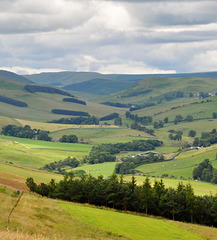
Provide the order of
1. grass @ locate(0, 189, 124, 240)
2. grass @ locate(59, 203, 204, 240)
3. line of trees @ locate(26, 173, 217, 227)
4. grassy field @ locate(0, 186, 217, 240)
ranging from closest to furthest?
grass @ locate(0, 189, 124, 240), grassy field @ locate(0, 186, 217, 240), grass @ locate(59, 203, 204, 240), line of trees @ locate(26, 173, 217, 227)

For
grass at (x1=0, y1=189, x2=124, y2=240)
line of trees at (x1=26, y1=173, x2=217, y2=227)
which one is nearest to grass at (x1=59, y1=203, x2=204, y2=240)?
grass at (x1=0, y1=189, x2=124, y2=240)

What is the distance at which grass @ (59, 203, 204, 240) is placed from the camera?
208 ft

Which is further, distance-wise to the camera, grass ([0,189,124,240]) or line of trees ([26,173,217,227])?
line of trees ([26,173,217,227])

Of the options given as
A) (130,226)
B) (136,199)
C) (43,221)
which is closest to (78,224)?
(43,221)

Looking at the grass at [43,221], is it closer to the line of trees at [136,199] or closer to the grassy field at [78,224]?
the grassy field at [78,224]

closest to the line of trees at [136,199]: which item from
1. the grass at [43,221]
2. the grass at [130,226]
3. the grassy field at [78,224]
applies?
the grassy field at [78,224]

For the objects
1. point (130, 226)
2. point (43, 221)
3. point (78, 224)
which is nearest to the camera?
point (43, 221)

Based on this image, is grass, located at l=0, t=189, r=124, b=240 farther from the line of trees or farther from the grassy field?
the line of trees

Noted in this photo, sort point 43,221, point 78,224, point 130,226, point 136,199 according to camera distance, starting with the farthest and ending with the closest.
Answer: point 136,199 < point 130,226 < point 78,224 < point 43,221

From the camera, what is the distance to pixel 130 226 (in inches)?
2707

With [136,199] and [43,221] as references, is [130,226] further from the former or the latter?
[136,199]

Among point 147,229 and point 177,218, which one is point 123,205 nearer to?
point 177,218

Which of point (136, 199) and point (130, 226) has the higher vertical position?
point (136, 199)

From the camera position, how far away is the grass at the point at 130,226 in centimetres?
6341
